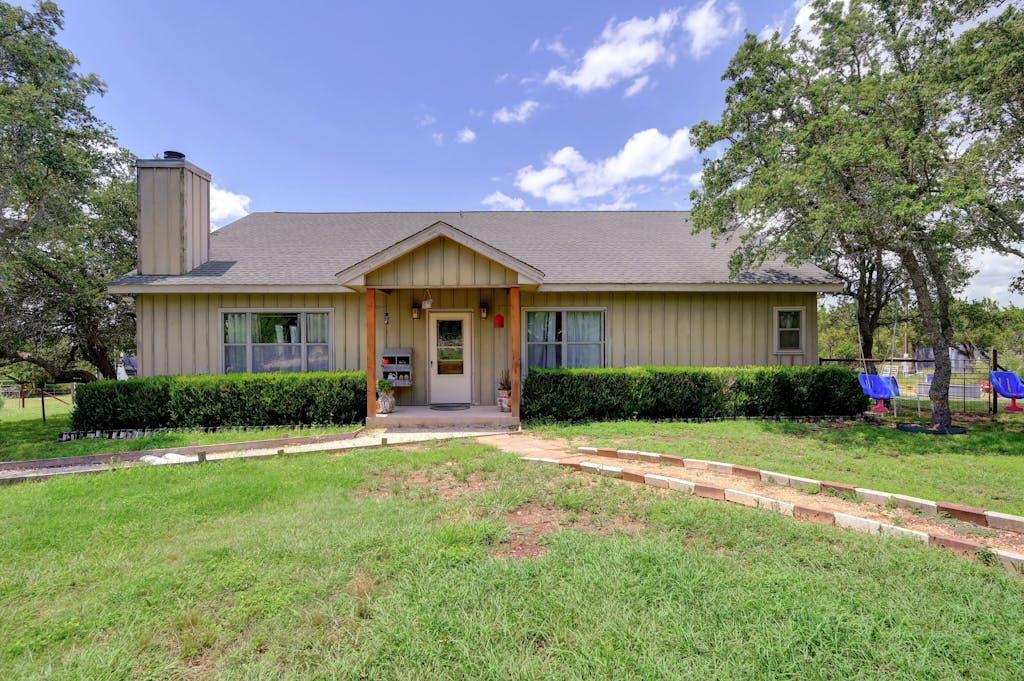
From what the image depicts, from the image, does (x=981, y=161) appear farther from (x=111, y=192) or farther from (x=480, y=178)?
(x=111, y=192)

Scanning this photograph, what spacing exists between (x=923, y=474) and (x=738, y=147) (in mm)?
5988

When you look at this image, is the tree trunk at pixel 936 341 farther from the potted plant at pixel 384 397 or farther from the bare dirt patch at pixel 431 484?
the potted plant at pixel 384 397

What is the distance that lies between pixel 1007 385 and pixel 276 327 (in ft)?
51.1

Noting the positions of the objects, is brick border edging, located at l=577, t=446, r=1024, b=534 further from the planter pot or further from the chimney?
the chimney

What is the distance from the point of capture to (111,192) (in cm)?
1232

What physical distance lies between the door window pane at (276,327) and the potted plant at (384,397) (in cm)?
237

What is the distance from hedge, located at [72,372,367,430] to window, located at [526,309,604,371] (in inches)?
145

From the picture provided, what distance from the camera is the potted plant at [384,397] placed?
8505mm

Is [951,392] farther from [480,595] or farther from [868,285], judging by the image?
[480,595]

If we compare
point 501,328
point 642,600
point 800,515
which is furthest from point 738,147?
point 642,600

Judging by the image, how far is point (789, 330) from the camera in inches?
389

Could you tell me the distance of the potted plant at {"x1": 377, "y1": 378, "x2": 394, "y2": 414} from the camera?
8505mm

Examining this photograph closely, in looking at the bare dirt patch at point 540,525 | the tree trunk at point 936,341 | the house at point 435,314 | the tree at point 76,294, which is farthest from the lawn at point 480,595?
the tree at point 76,294

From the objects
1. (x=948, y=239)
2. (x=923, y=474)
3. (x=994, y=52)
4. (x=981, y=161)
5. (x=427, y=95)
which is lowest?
(x=923, y=474)
